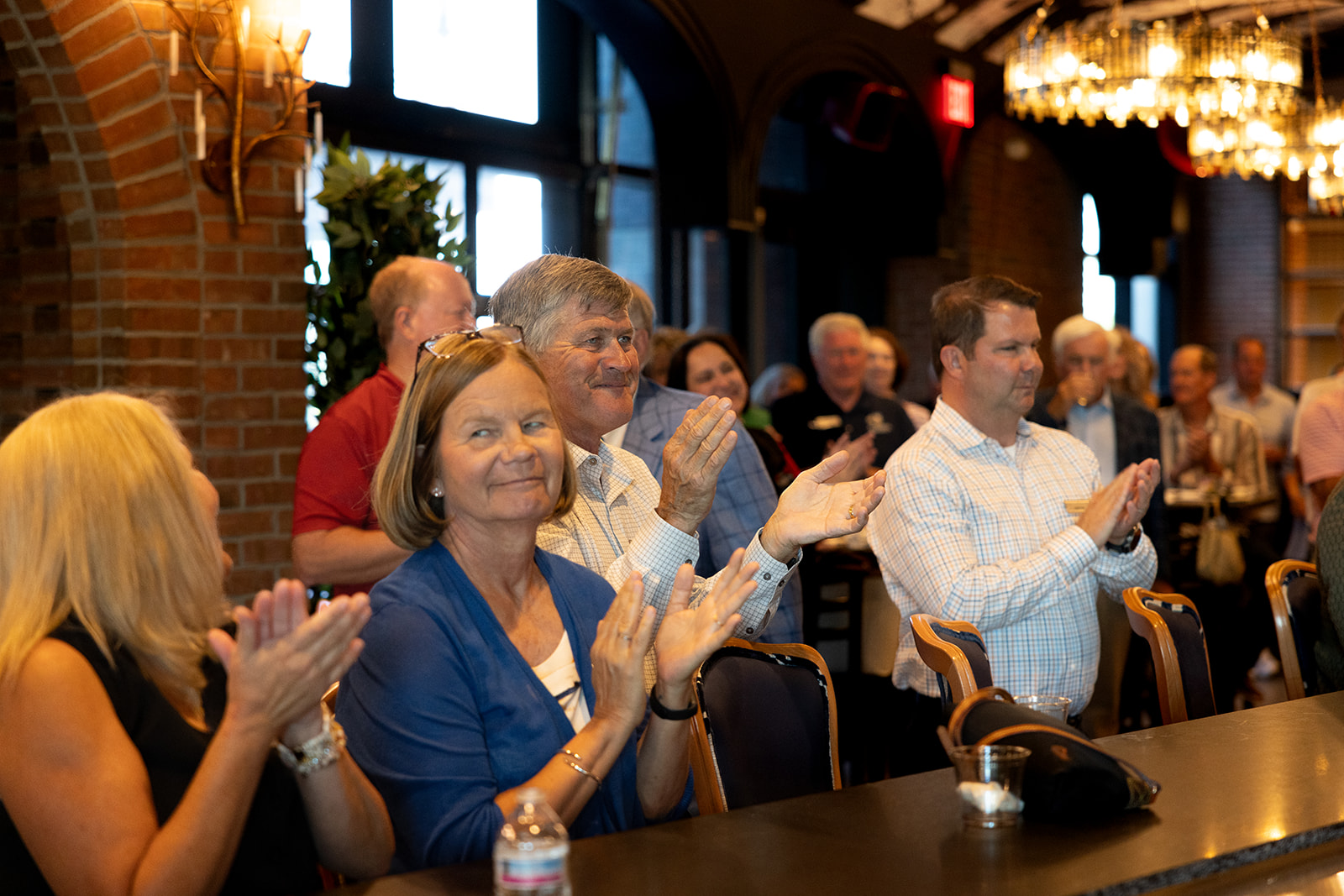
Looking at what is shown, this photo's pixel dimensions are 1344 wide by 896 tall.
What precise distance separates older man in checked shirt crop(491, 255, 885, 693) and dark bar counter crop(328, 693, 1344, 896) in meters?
0.48

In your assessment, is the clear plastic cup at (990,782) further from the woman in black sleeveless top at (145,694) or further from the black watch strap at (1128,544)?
the black watch strap at (1128,544)

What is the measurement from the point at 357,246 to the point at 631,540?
1980mm

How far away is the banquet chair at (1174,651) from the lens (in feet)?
9.05

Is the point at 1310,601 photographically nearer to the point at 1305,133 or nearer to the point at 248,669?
the point at 248,669

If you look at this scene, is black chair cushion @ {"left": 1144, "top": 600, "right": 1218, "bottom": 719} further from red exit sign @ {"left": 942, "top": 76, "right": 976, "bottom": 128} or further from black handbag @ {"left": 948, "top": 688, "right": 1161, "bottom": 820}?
red exit sign @ {"left": 942, "top": 76, "right": 976, "bottom": 128}

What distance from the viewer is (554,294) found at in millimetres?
2469

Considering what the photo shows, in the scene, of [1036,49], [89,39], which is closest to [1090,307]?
[1036,49]

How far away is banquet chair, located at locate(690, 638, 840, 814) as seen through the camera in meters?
2.20

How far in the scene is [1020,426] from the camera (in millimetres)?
3215

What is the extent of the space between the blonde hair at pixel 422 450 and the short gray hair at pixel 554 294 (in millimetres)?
513

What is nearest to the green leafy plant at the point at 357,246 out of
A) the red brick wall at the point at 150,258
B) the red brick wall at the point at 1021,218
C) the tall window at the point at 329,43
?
the red brick wall at the point at 150,258

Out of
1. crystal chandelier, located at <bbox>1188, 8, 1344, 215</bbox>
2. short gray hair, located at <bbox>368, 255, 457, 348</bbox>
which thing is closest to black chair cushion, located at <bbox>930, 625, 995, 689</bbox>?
short gray hair, located at <bbox>368, 255, 457, 348</bbox>

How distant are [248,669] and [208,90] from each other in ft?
9.13

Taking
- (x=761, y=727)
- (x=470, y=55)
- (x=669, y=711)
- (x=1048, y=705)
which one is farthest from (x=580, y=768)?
(x=470, y=55)
